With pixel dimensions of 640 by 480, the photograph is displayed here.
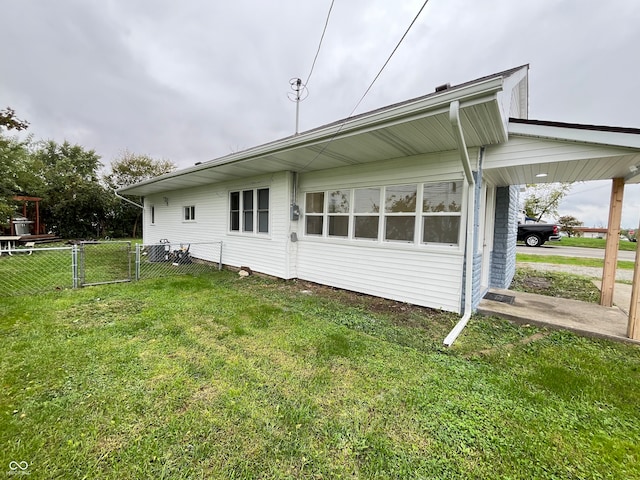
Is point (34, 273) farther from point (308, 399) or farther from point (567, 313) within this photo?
point (567, 313)

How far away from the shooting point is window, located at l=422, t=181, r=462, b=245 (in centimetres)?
407

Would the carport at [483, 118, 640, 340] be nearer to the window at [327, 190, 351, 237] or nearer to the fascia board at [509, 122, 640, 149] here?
the fascia board at [509, 122, 640, 149]

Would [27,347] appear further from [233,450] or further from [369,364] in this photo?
[369,364]

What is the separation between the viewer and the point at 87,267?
7.41 meters

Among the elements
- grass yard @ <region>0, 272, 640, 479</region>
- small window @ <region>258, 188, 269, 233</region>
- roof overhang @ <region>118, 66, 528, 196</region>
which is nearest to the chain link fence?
grass yard @ <region>0, 272, 640, 479</region>

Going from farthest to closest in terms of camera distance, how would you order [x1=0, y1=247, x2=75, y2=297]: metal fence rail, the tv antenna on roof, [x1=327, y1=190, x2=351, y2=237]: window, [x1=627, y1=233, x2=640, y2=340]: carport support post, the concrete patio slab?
the tv antenna on roof
[x1=327, y1=190, x2=351, y2=237]: window
[x1=0, y1=247, x2=75, y2=297]: metal fence rail
the concrete patio slab
[x1=627, y1=233, x2=640, y2=340]: carport support post

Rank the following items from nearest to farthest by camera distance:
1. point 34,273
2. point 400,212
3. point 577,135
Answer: point 577,135 < point 400,212 < point 34,273

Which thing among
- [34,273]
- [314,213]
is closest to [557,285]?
[314,213]

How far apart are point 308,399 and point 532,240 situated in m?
18.5

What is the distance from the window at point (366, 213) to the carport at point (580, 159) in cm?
180

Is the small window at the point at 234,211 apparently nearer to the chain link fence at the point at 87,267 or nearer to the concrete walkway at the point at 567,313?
the chain link fence at the point at 87,267

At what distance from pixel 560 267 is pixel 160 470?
11.6m

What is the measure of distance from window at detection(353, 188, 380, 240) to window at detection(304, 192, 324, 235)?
0.89 meters

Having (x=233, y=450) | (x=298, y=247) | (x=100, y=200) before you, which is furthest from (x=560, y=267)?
(x=100, y=200)
